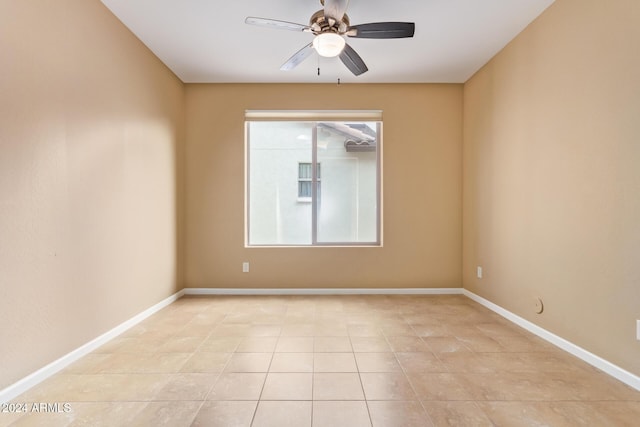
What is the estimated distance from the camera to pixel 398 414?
1604 mm

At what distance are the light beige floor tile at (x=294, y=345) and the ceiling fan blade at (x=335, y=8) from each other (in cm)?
233

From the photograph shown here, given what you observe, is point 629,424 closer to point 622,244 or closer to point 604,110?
point 622,244

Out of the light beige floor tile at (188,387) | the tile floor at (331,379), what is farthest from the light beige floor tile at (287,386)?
the light beige floor tile at (188,387)

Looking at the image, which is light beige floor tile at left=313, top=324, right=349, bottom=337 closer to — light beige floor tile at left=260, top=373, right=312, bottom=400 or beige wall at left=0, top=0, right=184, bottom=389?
light beige floor tile at left=260, top=373, right=312, bottom=400

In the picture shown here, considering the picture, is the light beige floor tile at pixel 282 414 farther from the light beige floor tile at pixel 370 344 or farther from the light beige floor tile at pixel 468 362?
the light beige floor tile at pixel 468 362

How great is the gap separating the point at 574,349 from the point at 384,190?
93.9 inches

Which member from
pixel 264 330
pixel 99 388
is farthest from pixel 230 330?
pixel 99 388

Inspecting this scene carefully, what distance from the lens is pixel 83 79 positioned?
7.50ft

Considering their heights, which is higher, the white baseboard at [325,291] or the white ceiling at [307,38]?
the white ceiling at [307,38]

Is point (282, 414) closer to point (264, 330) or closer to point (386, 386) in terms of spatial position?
point (386, 386)

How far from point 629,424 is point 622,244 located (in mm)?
979

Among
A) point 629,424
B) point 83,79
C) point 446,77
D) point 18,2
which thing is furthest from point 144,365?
point 446,77

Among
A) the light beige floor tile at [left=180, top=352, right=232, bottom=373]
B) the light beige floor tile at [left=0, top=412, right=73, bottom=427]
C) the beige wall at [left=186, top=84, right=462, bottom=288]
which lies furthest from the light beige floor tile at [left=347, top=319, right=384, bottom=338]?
the light beige floor tile at [left=0, top=412, right=73, bottom=427]

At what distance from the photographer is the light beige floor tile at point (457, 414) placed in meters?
1.54
